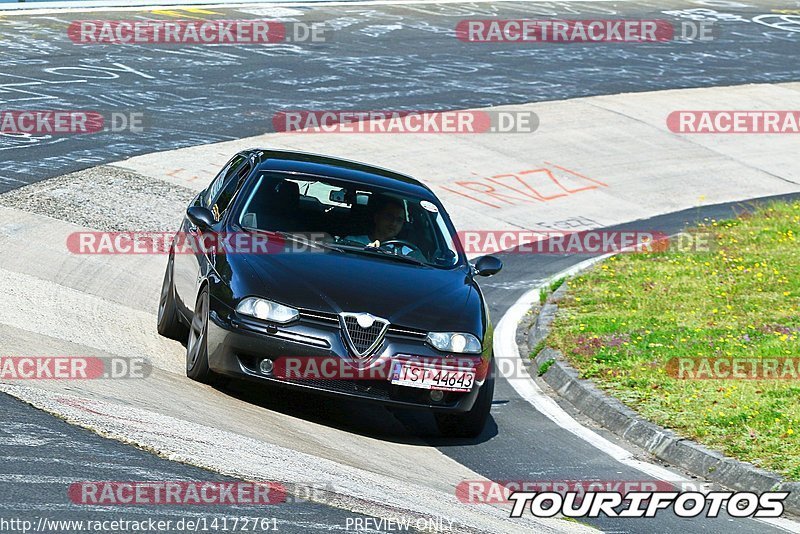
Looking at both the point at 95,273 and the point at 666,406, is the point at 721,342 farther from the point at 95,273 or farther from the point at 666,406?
the point at 95,273

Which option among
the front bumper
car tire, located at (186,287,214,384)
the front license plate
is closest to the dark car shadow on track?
car tire, located at (186,287,214,384)

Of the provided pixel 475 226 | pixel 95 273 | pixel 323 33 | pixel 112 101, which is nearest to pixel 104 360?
pixel 95 273

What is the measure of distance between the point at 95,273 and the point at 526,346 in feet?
13.7

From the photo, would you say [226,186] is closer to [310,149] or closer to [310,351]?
[310,351]

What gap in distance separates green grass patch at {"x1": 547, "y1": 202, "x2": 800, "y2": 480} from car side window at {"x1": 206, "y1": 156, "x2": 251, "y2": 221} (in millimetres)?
3306

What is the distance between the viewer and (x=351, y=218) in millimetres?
9750

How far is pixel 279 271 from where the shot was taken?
8.75 meters

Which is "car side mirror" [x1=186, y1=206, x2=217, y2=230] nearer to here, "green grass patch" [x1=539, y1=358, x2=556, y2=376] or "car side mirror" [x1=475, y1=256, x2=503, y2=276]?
"car side mirror" [x1=475, y1=256, x2=503, y2=276]

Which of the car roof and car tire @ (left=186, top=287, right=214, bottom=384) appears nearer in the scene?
car tire @ (left=186, top=287, right=214, bottom=384)

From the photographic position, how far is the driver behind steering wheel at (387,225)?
9.62 metres

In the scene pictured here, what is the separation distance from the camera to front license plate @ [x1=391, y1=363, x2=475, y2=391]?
8.39 meters

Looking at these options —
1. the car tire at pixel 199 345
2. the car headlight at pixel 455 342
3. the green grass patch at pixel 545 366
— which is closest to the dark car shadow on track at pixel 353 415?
the car tire at pixel 199 345

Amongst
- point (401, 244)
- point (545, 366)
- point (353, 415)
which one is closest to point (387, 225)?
point (401, 244)

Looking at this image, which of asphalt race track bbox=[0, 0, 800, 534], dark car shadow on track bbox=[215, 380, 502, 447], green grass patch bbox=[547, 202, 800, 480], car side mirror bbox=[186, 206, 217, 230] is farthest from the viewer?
car side mirror bbox=[186, 206, 217, 230]
